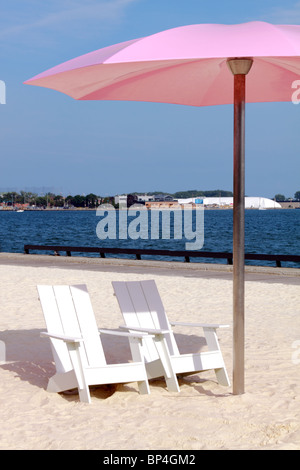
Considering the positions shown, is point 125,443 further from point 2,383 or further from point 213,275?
point 213,275

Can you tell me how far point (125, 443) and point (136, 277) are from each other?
10.1 metres

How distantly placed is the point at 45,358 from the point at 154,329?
182 centimetres

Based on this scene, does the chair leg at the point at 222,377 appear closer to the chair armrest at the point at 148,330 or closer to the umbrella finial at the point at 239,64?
the chair armrest at the point at 148,330

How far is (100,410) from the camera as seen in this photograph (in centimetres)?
496

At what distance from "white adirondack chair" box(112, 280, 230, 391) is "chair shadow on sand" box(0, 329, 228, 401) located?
0.64ft

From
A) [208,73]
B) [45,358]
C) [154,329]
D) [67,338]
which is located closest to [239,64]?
[208,73]

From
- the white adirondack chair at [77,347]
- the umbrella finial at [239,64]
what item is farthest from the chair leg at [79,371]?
the umbrella finial at [239,64]

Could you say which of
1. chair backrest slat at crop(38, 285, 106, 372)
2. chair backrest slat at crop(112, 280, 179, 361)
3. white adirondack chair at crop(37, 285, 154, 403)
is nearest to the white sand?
white adirondack chair at crop(37, 285, 154, 403)

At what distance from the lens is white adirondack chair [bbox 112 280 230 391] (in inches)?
222

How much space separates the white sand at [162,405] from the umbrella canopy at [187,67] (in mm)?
2345

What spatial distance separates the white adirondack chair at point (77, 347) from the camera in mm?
5141

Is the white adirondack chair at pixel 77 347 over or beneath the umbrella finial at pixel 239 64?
beneath

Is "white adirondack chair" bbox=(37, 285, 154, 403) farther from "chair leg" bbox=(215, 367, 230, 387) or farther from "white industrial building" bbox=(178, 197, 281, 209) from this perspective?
"white industrial building" bbox=(178, 197, 281, 209)
